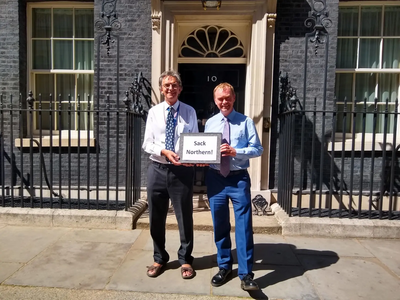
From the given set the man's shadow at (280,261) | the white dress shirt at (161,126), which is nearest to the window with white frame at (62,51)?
the white dress shirt at (161,126)

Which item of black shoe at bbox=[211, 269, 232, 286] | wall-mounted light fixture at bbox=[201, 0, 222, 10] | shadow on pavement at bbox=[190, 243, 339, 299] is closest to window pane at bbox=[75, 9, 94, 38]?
wall-mounted light fixture at bbox=[201, 0, 222, 10]

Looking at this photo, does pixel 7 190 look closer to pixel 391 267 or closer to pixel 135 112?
pixel 135 112

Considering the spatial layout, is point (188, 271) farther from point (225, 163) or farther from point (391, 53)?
point (391, 53)

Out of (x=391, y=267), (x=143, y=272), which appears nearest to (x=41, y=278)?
(x=143, y=272)

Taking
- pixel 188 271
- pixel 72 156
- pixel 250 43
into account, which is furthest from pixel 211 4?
pixel 188 271

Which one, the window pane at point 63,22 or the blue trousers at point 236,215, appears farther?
the window pane at point 63,22

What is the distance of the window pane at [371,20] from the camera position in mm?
6320

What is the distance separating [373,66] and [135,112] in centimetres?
435

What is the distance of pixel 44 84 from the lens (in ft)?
22.0

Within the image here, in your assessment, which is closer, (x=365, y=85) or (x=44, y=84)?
(x=365, y=85)

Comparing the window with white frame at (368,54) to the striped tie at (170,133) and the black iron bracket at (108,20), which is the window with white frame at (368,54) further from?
the striped tie at (170,133)

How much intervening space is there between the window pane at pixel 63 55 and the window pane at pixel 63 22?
158 mm

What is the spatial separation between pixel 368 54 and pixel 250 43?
2.21m

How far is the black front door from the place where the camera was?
627 centimetres
